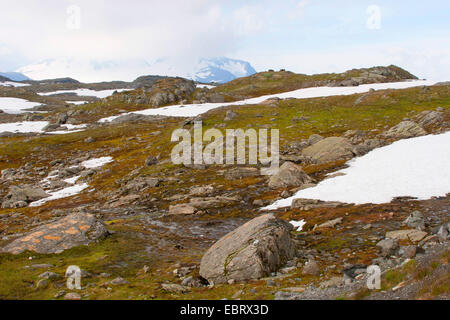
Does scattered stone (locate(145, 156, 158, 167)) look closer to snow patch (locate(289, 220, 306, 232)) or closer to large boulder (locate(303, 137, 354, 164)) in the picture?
large boulder (locate(303, 137, 354, 164))

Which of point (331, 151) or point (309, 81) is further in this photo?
point (309, 81)

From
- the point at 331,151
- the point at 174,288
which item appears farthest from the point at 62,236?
the point at 331,151

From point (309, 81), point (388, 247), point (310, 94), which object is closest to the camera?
point (388, 247)

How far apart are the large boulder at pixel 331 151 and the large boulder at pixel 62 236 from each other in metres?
40.3

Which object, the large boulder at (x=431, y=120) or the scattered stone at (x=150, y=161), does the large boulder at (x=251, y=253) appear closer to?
the scattered stone at (x=150, y=161)

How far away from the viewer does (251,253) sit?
1989 centimetres

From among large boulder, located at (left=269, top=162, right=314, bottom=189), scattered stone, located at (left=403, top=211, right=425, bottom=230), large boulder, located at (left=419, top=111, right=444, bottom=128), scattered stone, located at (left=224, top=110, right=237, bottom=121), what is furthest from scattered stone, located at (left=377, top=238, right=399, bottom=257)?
scattered stone, located at (left=224, top=110, right=237, bottom=121)

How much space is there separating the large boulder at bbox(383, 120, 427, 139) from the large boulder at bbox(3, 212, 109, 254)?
57029 millimetres

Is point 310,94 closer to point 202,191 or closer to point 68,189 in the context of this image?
point 202,191

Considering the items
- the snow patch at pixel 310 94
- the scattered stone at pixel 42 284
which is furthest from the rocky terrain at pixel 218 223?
the snow patch at pixel 310 94

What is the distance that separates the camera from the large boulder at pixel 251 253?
1938 cm

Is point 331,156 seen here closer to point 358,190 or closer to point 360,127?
point 358,190

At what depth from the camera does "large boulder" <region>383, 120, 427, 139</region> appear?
57344 millimetres

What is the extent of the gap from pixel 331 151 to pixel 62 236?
1806 inches
